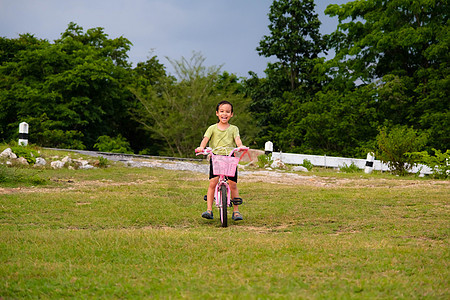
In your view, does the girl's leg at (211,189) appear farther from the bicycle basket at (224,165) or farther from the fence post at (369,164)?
the fence post at (369,164)

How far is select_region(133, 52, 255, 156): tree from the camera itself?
31672 mm

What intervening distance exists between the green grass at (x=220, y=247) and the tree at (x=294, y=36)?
2777 centimetres

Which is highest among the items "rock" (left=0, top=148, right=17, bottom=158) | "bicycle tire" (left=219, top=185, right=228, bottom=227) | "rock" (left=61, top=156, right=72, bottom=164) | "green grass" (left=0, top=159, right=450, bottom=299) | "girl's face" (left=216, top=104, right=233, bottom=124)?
"girl's face" (left=216, top=104, right=233, bottom=124)

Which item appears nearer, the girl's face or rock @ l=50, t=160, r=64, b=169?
the girl's face

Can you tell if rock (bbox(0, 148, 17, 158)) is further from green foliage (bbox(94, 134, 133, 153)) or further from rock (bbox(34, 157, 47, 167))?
green foliage (bbox(94, 134, 133, 153))

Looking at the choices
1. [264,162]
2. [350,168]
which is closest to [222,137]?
[264,162]

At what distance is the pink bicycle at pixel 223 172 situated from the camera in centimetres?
682

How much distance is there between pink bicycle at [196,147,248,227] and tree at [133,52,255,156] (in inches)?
945

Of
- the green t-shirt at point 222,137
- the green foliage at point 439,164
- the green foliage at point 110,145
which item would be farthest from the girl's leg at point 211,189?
the green foliage at point 110,145

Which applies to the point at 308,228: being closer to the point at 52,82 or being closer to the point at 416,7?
the point at 416,7

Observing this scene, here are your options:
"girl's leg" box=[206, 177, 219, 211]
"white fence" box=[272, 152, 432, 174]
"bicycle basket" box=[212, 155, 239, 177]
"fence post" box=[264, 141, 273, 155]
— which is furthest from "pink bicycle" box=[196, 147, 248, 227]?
"white fence" box=[272, 152, 432, 174]

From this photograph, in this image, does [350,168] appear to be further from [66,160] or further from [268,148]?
[66,160]

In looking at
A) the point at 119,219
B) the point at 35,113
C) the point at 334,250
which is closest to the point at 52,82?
the point at 35,113

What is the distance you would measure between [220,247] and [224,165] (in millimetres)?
1762
